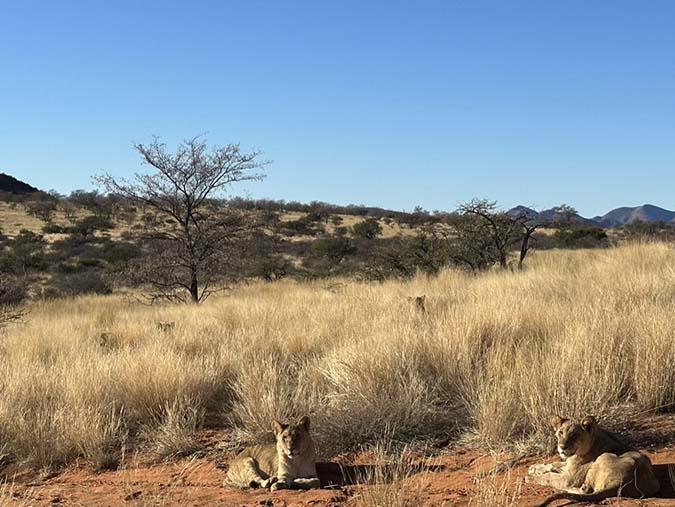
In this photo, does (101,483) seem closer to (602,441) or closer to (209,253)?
(602,441)

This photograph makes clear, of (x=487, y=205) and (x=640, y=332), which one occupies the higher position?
(x=487, y=205)

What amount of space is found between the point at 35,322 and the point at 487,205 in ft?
45.4

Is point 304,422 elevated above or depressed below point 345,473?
above

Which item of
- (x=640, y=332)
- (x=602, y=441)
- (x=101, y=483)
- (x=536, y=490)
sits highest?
(x=640, y=332)

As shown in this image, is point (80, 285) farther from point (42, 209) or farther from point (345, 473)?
point (42, 209)

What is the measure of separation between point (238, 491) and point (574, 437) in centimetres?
256

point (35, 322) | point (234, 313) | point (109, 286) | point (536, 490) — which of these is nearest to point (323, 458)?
point (536, 490)

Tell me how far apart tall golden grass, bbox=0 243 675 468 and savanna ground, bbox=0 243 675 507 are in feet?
0.07

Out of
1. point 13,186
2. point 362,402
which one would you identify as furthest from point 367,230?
point 13,186

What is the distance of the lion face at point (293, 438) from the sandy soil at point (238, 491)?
1.00 ft

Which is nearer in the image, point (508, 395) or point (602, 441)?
point (602, 441)

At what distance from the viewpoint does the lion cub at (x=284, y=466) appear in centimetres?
483

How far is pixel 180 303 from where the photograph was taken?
18219 millimetres

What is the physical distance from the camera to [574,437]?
4.17 m
